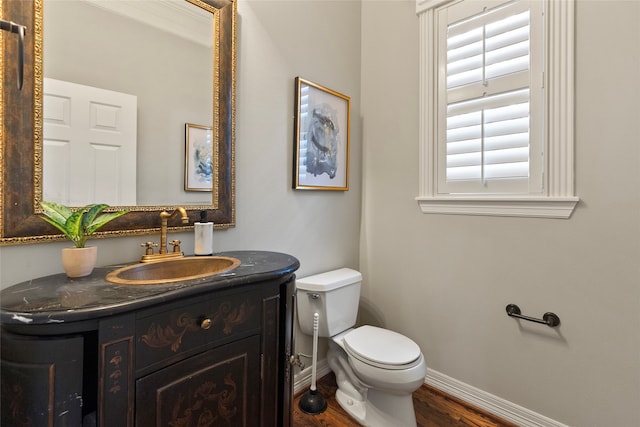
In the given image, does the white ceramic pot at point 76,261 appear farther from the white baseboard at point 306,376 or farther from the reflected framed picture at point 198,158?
the white baseboard at point 306,376

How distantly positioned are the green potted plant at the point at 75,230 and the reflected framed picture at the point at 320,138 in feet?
3.35

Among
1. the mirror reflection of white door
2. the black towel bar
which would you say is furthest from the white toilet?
the mirror reflection of white door

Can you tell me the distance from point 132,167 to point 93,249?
38cm

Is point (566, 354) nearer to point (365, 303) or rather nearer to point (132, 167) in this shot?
point (365, 303)

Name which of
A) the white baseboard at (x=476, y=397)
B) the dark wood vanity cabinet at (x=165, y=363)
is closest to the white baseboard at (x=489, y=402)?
the white baseboard at (x=476, y=397)

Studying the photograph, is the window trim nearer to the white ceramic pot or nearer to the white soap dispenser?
the white soap dispenser

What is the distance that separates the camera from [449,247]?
6.10 feet

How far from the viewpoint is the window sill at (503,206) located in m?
1.47

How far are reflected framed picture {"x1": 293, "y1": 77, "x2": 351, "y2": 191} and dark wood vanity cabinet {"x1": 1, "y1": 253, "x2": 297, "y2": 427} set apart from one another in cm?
82

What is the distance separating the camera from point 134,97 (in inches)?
47.9

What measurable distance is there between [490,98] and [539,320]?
1.20 m

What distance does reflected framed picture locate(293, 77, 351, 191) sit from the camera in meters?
1.79

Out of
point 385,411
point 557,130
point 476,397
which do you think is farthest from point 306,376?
point 557,130

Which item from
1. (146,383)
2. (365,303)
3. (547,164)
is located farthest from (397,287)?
(146,383)
